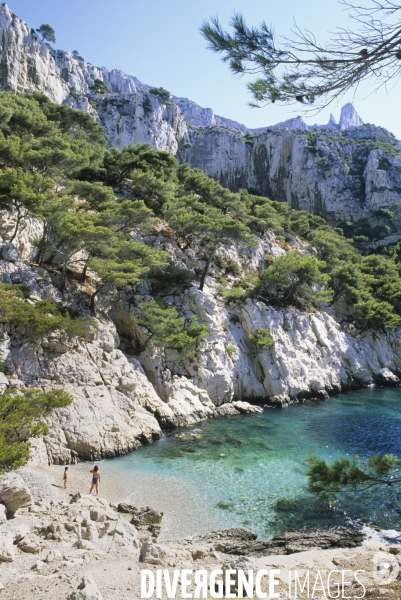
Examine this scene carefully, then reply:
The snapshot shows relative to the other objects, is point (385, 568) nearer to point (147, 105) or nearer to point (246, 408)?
point (246, 408)

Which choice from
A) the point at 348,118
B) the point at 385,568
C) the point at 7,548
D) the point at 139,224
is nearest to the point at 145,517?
the point at 7,548

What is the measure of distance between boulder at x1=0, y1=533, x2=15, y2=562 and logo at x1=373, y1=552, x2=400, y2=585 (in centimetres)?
672

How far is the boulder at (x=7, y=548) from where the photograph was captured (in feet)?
22.6

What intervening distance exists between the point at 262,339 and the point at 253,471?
11.9m

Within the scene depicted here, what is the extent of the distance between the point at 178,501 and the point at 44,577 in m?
5.54

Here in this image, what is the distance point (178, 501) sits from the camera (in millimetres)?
11227

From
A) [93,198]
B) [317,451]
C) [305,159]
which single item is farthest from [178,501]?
[305,159]

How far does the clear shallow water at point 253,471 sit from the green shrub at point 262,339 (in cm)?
486

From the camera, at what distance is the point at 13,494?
8867mm

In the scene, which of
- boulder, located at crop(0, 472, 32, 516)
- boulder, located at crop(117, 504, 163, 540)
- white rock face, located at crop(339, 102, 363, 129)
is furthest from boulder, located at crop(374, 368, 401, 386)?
white rock face, located at crop(339, 102, 363, 129)

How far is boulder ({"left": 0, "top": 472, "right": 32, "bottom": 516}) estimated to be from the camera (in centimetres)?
881

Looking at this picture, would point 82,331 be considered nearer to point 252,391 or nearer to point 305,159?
point 252,391

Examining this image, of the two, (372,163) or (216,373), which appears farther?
(372,163)

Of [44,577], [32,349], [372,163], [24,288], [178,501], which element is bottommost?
[178,501]
